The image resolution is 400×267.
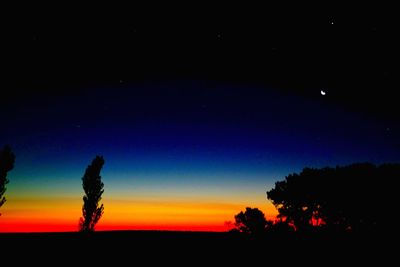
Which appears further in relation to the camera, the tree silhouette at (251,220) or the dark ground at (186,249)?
the tree silhouette at (251,220)

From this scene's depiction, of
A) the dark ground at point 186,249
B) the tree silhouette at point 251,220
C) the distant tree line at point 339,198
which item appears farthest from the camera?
the tree silhouette at point 251,220

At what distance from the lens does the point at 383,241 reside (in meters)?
9.70

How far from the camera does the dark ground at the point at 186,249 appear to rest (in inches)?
301

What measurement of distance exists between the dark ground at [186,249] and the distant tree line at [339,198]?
550 inches

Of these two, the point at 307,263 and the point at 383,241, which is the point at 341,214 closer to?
the point at 383,241

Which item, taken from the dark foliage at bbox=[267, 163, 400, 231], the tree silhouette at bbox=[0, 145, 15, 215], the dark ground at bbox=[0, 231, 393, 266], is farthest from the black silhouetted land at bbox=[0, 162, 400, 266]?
the tree silhouette at bbox=[0, 145, 15, 215]

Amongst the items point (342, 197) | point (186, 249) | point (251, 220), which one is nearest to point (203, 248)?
point (186, 249)

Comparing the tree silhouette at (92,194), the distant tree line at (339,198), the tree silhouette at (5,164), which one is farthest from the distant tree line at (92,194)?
the distant tree line at (339,198)

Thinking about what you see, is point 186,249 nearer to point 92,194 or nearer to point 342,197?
point 342,197

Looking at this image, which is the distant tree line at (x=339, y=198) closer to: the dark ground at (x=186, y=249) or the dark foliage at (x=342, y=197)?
the dark foliage at (x=342, y=197)

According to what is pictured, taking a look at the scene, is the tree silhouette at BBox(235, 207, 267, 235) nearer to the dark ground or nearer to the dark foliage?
the dark foliage

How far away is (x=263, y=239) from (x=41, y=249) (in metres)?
6.26

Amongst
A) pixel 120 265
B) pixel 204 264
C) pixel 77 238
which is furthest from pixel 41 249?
pixel 204 264

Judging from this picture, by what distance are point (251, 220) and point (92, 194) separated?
17.0 meters
